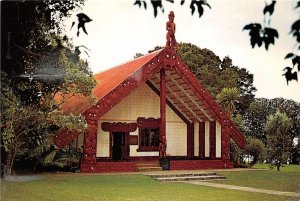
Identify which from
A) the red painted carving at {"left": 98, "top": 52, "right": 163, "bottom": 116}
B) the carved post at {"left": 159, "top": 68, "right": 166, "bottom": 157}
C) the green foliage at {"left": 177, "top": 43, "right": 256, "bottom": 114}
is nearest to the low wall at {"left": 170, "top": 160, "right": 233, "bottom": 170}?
the carved post at {"left": 159, "top": 68, "right": 166, "bottom": 157}

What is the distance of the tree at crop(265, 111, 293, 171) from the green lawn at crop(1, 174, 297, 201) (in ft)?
25.0

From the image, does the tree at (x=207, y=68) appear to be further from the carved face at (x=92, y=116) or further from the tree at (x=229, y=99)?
the carved face at (x=92, y=116)

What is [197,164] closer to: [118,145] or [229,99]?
[118,145]

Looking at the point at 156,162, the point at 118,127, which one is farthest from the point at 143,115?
the point at 156,162

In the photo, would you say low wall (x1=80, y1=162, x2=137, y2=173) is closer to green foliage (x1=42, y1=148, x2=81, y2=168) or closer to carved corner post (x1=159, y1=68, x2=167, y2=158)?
green foliage (x1=42, y1=148, x2=81, y2=168)

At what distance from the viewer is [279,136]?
21.0m

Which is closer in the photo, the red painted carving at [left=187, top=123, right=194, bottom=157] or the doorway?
the doorway

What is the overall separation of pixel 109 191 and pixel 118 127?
32.0 feet

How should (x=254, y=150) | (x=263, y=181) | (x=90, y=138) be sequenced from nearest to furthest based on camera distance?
(x=263, y=181), (x=90, y=138), (x=254, y=150)

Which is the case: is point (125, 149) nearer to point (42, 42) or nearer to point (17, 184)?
point (17, 184)

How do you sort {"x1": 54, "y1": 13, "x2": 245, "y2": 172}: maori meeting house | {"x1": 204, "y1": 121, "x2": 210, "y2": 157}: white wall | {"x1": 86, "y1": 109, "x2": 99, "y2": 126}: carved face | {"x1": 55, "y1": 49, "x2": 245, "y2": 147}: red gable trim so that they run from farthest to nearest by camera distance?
{"x1": 204, "y1": 121, "x2": 210, "y2": 157}: white wall, {"x1": 54, "y1": 13, "x2": 245, "y2": 172}: maori meeting house, {"x1": 55, "y1": 49, "x2": 245, "y2": 147}: red gable trim, {"x1": 86, "y1": 109, "x2": 99, "y2": 126}: carved face

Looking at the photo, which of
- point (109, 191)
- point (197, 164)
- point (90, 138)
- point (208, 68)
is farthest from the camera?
point (208, 68)

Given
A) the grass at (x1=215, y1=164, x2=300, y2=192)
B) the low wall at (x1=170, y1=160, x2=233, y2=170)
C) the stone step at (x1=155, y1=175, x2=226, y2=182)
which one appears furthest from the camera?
the low wall at (x1=170, y1=160, x2=233, y2=170)

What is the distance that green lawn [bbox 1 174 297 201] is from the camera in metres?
11.4
